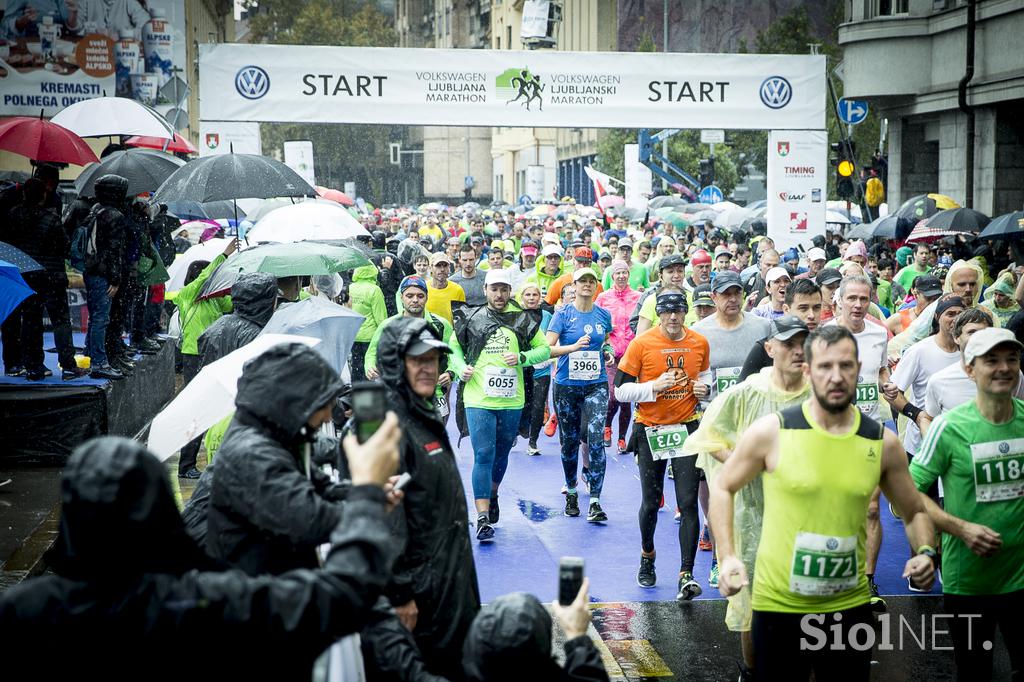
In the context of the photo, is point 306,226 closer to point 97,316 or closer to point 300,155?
point 97,316

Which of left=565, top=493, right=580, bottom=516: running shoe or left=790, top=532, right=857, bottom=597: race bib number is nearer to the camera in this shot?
left=790, top=532, right=857, bottom=597: race bib number

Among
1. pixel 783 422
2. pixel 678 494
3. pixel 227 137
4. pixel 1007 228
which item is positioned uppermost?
pixel 227 137

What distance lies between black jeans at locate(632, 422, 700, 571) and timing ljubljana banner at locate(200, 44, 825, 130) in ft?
40.7

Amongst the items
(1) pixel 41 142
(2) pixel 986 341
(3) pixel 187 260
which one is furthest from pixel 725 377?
(1) pixel 41 142

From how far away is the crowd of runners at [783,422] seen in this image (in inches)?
182

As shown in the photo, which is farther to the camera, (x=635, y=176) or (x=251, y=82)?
(x=635, y=176)

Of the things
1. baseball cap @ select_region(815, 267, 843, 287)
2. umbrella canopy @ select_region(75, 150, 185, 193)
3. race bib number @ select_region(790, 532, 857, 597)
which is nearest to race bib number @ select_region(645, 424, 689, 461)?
baseball cap @ select_region(815, 267, 843, 287)

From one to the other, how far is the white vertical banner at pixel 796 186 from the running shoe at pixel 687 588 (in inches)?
565

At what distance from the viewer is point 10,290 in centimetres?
916

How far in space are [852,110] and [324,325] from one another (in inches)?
862

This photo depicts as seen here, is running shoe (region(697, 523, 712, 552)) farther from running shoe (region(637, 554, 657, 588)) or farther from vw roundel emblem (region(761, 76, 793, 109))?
vw roundel emblem (region(761, 76, 793, 109))

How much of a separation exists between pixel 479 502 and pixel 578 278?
7.62 feet

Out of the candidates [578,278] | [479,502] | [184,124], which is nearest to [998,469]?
[479,502]

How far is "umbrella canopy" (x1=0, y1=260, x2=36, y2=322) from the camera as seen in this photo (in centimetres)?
911
